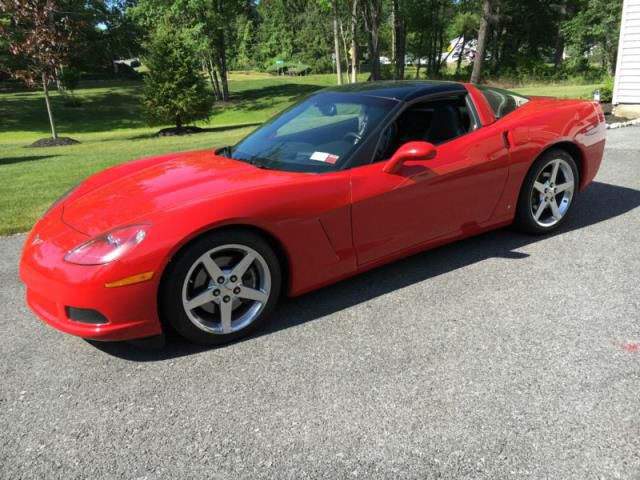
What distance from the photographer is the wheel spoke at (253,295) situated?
307 cm

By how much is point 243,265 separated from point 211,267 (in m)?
0.19

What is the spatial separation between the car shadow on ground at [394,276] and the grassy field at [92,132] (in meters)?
3.78

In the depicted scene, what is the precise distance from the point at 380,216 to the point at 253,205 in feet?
2.87

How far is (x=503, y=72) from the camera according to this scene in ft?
152

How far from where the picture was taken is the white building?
12.7m

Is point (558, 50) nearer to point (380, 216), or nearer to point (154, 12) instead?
point (154, 12)

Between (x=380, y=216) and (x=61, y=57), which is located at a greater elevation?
(x=61, y=57)

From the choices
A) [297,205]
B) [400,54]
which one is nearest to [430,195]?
[297,205]

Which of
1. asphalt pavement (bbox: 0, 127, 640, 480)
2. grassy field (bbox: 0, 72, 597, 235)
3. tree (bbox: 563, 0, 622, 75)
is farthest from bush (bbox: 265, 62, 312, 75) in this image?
asphalt pavement (bbox: 0, 127, 640, 480)

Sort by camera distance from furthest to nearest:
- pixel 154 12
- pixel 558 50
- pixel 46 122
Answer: pixel 558 50 < pixel 154 12 < pixel 46 122

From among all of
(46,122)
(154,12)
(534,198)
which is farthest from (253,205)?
(154,12)

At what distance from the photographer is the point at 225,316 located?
9.97ft

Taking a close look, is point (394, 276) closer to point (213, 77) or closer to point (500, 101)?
point (500, 101)

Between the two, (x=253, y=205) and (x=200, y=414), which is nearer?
(x=200, y=414)
